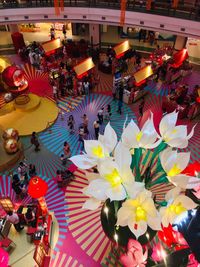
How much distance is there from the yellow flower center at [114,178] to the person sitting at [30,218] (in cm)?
556

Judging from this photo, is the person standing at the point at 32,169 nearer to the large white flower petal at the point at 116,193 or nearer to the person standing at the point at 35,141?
the person standing at the point at 35,141

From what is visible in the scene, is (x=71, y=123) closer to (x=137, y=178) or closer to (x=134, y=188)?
(x=137, y=178)

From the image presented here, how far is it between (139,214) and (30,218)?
5639 mm

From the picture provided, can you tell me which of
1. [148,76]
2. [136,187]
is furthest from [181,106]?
[136,187]

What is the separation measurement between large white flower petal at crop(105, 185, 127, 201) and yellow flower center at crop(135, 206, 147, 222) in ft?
1.03

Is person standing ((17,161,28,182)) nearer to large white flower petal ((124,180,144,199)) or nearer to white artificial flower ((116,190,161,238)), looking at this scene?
white artificial flower ((116,190,161,238))

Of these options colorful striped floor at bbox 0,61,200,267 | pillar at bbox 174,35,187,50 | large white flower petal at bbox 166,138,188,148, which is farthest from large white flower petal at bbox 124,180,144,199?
pillar at bbox 174,35,187,50

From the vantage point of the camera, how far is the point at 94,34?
56.2ft

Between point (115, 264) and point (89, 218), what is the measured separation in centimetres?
174

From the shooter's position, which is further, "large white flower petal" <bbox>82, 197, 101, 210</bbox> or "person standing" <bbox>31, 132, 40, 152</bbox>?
"person standing" <bbox>31, 132, 40, 152</bbox>

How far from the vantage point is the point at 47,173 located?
10641 millimetres

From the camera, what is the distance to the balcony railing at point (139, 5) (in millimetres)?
12492

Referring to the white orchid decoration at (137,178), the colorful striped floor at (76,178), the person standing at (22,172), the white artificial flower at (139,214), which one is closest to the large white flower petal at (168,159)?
the white orchid decoration at (137,178)

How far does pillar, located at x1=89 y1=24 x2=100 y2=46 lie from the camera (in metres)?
16.8
